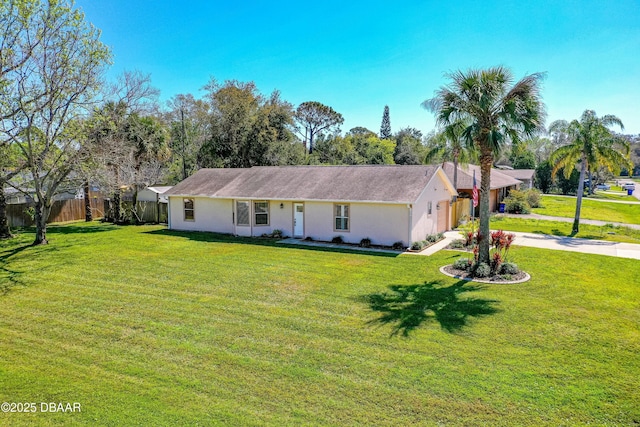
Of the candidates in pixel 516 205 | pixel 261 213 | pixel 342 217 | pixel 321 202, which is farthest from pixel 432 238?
pixel 516 205

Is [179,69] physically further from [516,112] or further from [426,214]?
[516,112]

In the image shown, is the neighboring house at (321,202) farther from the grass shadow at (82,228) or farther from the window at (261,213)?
the grass shadow at (82,228)

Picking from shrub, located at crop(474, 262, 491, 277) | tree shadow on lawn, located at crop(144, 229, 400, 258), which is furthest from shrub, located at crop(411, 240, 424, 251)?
shrub, located at crop(474, 262, 491, 277)

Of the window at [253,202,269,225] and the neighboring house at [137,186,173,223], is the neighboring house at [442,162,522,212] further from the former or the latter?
the neighboring house at [137,186,173,223]

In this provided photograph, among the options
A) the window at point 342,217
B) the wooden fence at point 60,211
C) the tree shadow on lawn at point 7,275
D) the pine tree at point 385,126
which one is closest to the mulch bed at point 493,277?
the window at point 342,217

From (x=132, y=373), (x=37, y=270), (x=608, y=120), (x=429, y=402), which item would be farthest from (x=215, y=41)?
(x=608, y=120)

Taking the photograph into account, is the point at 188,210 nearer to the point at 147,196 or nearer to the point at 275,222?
the point at 147,196
